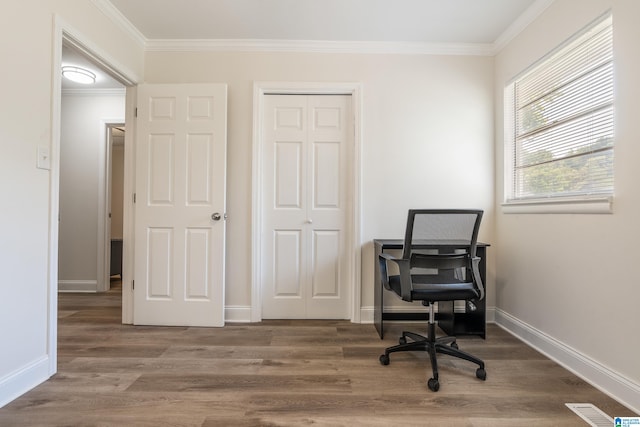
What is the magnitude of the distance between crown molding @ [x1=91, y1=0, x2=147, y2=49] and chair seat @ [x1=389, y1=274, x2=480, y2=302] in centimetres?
288

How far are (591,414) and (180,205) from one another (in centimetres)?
296

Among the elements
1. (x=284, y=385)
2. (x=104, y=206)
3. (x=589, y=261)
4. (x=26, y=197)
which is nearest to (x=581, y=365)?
(x=589, y=261)

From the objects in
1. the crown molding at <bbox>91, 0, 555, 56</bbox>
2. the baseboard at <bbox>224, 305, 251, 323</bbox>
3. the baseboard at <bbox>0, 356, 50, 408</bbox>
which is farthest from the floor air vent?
the baseboard at <bbox>0, 356, 50, 408</bbox>

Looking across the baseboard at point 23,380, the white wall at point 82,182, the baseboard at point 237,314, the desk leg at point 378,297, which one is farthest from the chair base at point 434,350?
the white wall at point 82,182

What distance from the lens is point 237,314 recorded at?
271cm

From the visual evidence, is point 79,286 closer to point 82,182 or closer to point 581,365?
point 82,182

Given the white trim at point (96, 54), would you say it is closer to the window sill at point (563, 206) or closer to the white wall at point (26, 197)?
the white wall at point (26, 197)

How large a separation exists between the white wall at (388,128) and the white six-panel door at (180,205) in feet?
0.50

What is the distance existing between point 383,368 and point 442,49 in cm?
268

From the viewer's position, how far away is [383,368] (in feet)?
6.30

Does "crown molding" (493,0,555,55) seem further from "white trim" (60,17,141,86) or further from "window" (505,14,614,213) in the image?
"white trim" (60,17,141,86)

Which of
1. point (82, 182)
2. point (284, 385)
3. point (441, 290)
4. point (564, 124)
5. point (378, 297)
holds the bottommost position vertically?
point (284, 385)

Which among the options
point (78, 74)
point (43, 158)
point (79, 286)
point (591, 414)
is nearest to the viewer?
point (591, 414)

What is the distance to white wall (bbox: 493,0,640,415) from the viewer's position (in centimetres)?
157
